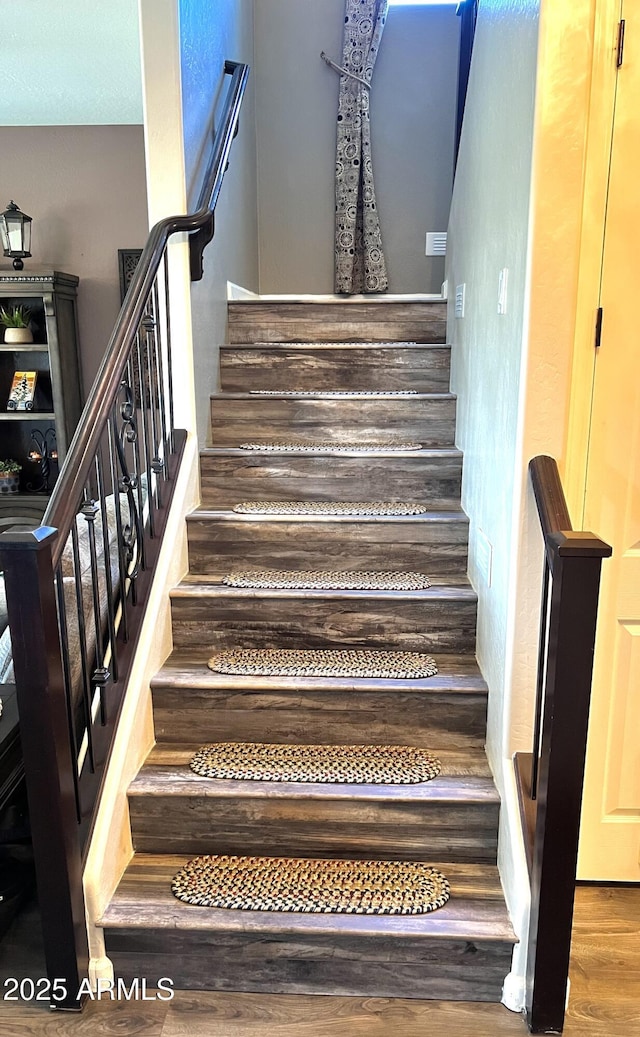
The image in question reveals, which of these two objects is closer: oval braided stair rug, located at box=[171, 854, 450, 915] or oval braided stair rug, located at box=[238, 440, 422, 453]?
oval braided stair rug, located at box=[171, 854, 450, 915]

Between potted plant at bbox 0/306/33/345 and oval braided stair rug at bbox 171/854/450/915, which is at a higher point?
potted plant at bbox 0/306/33/345

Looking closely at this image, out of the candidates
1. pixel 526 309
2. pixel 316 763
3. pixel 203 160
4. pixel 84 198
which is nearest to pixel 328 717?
pixel 316 763

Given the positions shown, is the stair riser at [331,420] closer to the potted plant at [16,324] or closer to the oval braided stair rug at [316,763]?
the oval braided stair rug at [316,763]

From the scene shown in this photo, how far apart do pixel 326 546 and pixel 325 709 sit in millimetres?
613

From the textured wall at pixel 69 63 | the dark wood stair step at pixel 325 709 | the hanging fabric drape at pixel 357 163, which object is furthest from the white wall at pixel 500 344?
the textured wall at pixel 69 63

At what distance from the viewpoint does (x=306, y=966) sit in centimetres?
176

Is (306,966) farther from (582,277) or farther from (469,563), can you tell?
(582,277)

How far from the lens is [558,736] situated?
1.53m

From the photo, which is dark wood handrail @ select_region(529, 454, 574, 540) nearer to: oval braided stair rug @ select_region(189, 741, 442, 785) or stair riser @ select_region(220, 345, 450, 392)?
oval braided stair rug @ select_region(189, 741, 442, 785)

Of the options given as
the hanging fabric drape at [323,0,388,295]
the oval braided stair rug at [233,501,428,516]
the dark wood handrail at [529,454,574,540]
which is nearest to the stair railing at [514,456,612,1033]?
the dark wood handrail at [529,454,574,540]

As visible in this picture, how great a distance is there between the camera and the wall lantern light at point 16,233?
445cm

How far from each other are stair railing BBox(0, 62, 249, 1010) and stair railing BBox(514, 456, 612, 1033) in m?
1.08

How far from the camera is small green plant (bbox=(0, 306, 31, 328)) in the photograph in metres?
4.64

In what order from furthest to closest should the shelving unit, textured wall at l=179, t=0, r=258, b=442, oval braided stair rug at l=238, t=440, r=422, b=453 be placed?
the shelving unit < oval braided stair rug at l=238, t=440, r=422, b=453 < textured wall at l=179, t=0, r=258, b=442
